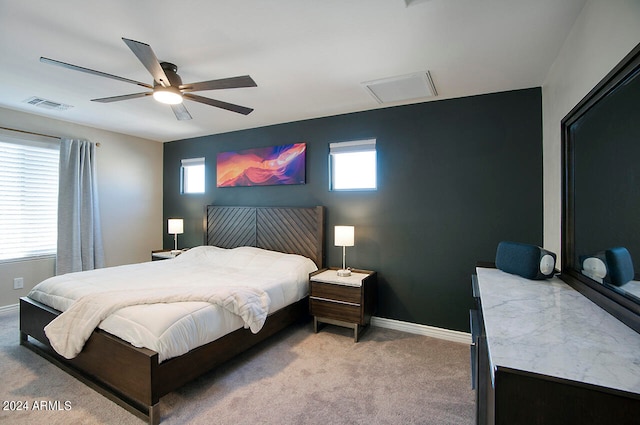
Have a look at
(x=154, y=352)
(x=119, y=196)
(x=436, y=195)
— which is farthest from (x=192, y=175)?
(x=436, y=195)

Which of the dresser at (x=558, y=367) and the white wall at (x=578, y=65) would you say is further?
the white wall at (x=578, y=65)

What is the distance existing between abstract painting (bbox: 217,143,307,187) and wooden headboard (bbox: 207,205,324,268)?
397 mm

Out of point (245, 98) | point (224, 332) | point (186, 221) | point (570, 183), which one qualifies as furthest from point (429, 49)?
point (186, 221)

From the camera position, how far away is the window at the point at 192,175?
4.95m

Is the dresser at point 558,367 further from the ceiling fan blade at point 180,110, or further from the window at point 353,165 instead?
the ceiling fan blade at point 180,110

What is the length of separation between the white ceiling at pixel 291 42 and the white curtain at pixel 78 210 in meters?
1.11

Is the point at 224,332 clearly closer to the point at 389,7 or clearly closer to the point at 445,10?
the point at 389,7

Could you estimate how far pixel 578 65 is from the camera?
6.03 ft

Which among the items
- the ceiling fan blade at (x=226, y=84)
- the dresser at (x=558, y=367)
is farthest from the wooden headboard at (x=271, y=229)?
the dresser at (x=558, y=367)

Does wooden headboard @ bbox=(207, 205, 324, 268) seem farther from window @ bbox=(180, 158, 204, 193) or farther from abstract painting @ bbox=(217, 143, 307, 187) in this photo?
window @ bbox=(180, 158, 204, 193)

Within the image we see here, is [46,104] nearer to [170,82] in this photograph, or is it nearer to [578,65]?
[170,82]

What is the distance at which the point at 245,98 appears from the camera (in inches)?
125

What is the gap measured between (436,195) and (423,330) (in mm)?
1465

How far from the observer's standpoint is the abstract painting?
396 cm
